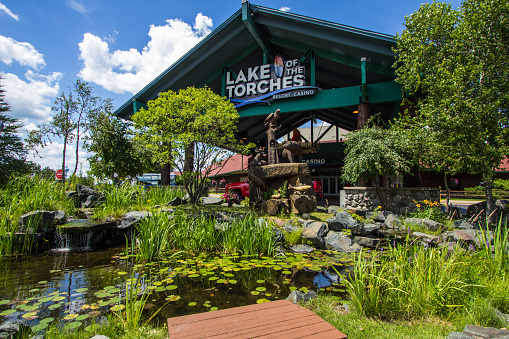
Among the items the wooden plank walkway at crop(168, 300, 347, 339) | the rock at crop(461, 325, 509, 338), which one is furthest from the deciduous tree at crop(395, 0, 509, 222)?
the wooden plank walkway at crop(168, 300, 347, 339)

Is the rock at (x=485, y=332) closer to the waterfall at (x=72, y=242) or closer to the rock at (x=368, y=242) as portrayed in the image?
the rock at (x=368, y=242)

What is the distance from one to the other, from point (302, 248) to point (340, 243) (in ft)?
3.31

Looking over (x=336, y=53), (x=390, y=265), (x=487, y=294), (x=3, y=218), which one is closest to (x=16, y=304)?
(x=3, y=218)

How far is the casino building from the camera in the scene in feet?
40.2

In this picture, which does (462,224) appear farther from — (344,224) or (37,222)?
(37,222)

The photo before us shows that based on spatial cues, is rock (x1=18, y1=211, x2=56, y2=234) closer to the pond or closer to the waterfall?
the waterfall

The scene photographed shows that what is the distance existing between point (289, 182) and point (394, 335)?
7.06m

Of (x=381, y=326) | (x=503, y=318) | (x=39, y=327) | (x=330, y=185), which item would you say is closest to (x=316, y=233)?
(x=381, y=326)

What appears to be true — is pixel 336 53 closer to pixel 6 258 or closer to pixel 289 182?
pixel 289 182

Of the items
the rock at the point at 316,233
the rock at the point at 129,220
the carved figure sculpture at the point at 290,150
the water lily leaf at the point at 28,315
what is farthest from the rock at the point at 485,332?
the carved figure sculpture at the point at 290,150

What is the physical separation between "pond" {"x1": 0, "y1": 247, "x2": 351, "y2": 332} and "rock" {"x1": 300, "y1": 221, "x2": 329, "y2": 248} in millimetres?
450

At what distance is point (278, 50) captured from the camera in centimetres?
1658

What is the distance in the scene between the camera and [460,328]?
2559 millimetres

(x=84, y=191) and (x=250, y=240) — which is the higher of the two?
(x=84, y=191)
